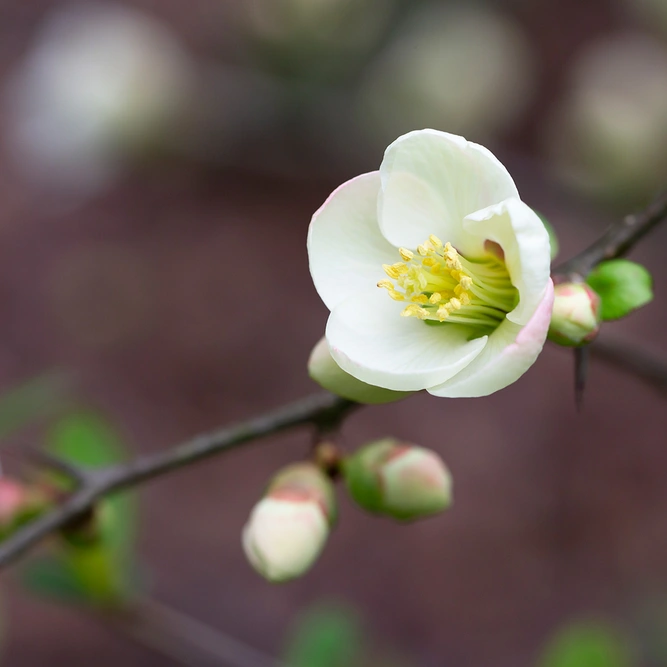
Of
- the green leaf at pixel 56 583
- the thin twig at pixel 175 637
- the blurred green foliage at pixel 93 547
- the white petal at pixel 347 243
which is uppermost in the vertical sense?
the white petal at pixel 347 243

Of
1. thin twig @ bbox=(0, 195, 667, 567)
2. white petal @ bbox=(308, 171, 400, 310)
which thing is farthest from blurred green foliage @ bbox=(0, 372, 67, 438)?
white petal @ bbox=(308, 171, 400, 310)

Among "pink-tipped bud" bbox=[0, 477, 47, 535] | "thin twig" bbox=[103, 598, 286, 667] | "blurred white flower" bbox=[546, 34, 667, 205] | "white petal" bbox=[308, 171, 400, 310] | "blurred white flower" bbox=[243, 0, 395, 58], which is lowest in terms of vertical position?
"thin twig" bbox=[103, 598, 286, 667]

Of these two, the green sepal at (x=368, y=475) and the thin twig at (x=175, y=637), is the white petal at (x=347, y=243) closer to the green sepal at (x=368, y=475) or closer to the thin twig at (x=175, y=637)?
the green sepal at (x=368, y=475)

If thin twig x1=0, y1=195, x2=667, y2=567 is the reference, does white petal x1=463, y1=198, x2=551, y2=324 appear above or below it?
above

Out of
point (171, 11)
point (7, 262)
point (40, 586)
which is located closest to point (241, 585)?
point (40, 586)

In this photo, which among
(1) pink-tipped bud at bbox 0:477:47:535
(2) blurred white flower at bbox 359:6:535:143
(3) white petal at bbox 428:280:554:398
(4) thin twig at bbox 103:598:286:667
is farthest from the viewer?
(2) blurred white flower at bbox 359:6:535:143

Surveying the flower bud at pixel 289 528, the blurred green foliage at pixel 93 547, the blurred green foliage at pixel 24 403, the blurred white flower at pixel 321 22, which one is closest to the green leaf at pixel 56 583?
the blurred green foliage at pixel 93 547

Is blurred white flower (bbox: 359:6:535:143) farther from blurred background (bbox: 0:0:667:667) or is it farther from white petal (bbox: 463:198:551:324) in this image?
white petal (bbox: 463:198:551:324)
